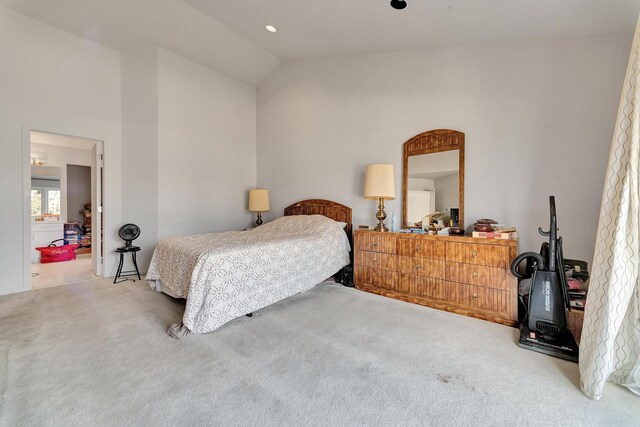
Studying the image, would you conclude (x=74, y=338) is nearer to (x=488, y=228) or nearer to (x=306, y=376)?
(x=306, y=376)

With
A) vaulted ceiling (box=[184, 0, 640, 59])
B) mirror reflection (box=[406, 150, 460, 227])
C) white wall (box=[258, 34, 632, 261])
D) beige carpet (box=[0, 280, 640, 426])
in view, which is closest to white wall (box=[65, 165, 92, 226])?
beige carpet (box=[0, 280, 640, 426])

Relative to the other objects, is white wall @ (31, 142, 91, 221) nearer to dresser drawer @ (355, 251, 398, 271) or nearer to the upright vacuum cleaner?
dresser drawer @ (355, 251, 398, 271)

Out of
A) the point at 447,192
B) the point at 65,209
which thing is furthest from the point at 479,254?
the point at 65,209

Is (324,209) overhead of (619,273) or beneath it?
overhead

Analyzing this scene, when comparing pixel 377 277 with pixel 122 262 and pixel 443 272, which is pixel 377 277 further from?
pixel 122 262

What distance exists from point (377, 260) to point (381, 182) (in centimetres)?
99

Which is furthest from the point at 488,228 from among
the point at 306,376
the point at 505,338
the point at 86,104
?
the point at 86,104

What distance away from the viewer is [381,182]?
3.65m

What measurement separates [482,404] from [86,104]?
5.26m

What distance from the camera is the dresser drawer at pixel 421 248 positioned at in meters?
3.01

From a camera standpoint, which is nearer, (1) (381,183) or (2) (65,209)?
(1) (381,183)

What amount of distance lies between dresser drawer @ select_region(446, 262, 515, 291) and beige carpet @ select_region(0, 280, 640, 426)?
376 mm

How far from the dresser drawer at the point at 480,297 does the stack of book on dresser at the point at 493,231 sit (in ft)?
1.66

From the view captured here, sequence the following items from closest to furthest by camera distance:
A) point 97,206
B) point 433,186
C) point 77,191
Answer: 1. point 433,186
2. point 97,206
3. point 77,191
